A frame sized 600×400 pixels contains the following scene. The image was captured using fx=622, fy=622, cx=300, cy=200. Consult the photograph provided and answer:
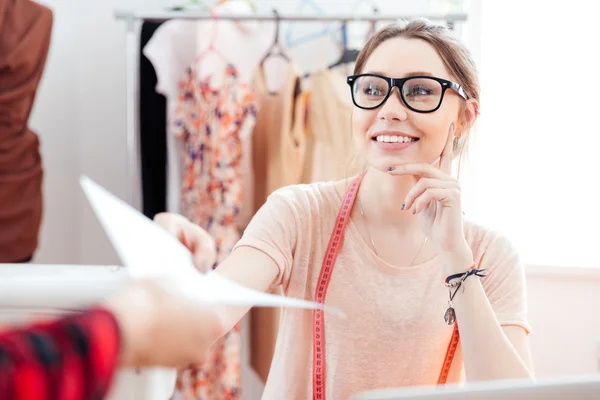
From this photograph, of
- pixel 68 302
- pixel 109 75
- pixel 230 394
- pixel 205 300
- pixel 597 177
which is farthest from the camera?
pixel 109 75

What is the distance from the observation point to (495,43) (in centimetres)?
212

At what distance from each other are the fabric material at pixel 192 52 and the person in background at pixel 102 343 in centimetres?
147

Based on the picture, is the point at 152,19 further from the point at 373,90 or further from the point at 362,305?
the point at 362,305

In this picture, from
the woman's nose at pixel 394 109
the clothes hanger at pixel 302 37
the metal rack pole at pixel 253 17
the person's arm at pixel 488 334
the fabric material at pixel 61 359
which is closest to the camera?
the fabric material at pixel 61 359

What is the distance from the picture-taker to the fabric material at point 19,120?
5.29 feet

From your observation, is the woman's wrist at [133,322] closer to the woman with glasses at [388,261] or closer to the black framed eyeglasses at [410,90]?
the woman with glasses at [388,261]

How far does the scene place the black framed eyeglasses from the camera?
3.64 ft

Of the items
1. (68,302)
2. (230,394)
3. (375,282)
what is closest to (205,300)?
(68,302)

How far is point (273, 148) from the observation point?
1904 millimetres

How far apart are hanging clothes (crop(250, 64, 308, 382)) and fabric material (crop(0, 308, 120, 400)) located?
1523 millimetres

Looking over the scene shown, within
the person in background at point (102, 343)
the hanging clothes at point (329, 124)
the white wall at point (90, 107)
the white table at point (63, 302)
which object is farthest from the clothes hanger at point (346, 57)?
the person in background at point (102, 343)

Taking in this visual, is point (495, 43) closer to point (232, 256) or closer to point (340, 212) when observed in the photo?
point (340, 212)

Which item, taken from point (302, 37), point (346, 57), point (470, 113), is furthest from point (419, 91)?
point (302, 37)

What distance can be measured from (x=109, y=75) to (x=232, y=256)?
1.49 meters
